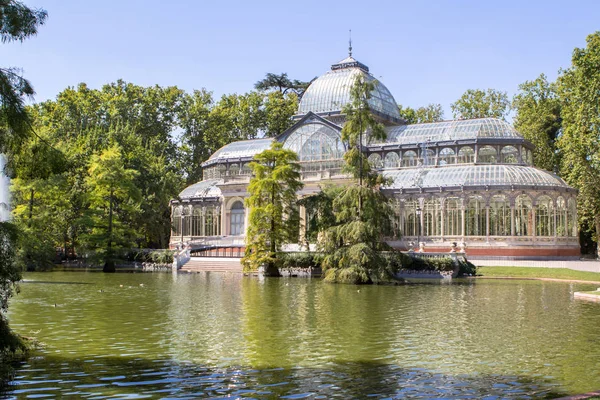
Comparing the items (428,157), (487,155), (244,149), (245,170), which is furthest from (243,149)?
(487,155)

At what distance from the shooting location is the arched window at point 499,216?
53812mm

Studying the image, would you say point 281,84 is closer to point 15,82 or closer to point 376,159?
point 376,159

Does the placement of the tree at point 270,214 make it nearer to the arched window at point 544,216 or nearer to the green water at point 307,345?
the green water at point 307,345

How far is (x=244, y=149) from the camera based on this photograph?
73125 mm

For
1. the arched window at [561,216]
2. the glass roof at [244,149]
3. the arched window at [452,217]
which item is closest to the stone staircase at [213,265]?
the arched window at [452,217]

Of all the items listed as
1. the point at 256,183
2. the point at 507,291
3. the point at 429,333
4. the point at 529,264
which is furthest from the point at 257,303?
the point at 529,264

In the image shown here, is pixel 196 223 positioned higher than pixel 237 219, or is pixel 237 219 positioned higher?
pixel 237 219

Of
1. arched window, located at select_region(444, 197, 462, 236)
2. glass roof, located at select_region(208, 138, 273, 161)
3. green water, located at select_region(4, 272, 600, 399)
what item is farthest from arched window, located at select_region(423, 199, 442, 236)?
green water, located at select_region(4, 272, 600, 399)

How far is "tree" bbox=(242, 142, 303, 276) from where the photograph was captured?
1818 inches

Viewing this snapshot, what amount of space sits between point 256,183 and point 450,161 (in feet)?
68.9

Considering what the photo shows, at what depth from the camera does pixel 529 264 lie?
48.3m

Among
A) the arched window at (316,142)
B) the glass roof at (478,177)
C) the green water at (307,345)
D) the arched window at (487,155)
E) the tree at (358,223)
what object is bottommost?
the green water at (307,345)

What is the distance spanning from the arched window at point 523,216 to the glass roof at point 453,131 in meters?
7.43

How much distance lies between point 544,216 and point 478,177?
590 centimetres
